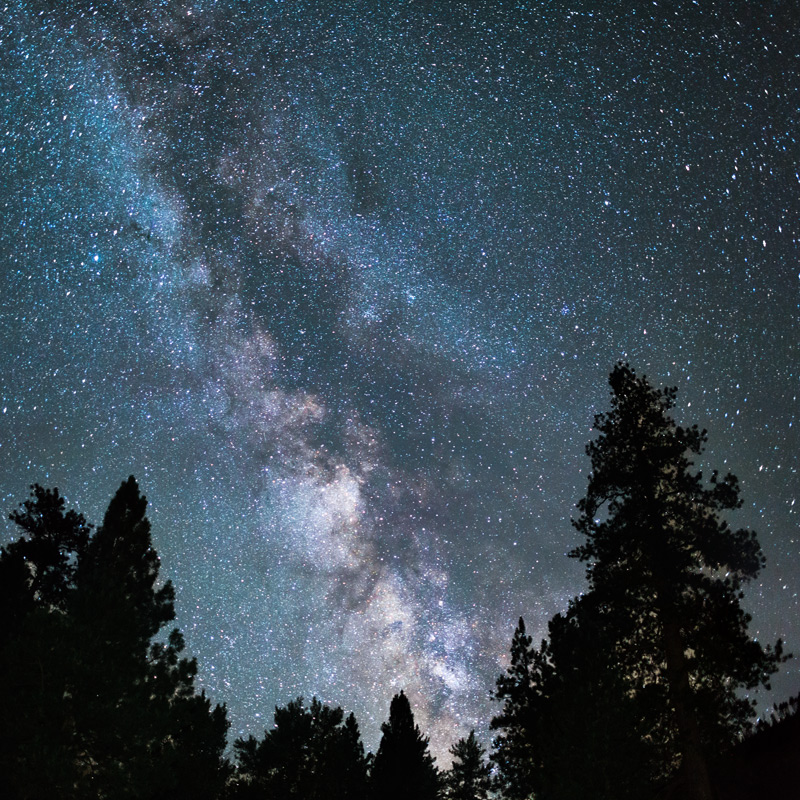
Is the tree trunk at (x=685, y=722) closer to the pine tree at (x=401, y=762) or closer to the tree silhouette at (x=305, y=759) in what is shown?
the pine tree at (x=401, y=762)

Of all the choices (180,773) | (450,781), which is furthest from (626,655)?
(450,781)

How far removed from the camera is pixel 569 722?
51.2 feet

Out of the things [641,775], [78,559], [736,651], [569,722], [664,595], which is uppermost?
[78,559]

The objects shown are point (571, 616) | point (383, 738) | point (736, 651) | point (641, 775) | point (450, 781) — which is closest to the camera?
point (641, 775)

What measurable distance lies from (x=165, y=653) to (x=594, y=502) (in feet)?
46.8

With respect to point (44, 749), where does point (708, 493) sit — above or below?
above

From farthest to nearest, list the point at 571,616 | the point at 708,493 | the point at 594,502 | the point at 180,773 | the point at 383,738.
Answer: the point at 383,738 < the point at 571,616 < the point at 180,773 < the point at 594,502 < the point at 708,493

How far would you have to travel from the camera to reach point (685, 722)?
52.6ft

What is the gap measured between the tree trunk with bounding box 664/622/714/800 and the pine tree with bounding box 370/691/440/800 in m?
19.4

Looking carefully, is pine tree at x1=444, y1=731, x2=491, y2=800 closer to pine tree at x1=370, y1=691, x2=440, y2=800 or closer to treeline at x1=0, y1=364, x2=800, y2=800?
pine tree at x1=370, y1=691, x2=440, y2=800

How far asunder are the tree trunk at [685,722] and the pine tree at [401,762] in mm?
19435

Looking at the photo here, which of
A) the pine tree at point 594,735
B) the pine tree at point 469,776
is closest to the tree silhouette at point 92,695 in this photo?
the pine tree at point 594,735

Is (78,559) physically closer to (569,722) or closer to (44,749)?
(44,749)

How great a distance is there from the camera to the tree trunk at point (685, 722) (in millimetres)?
15375
